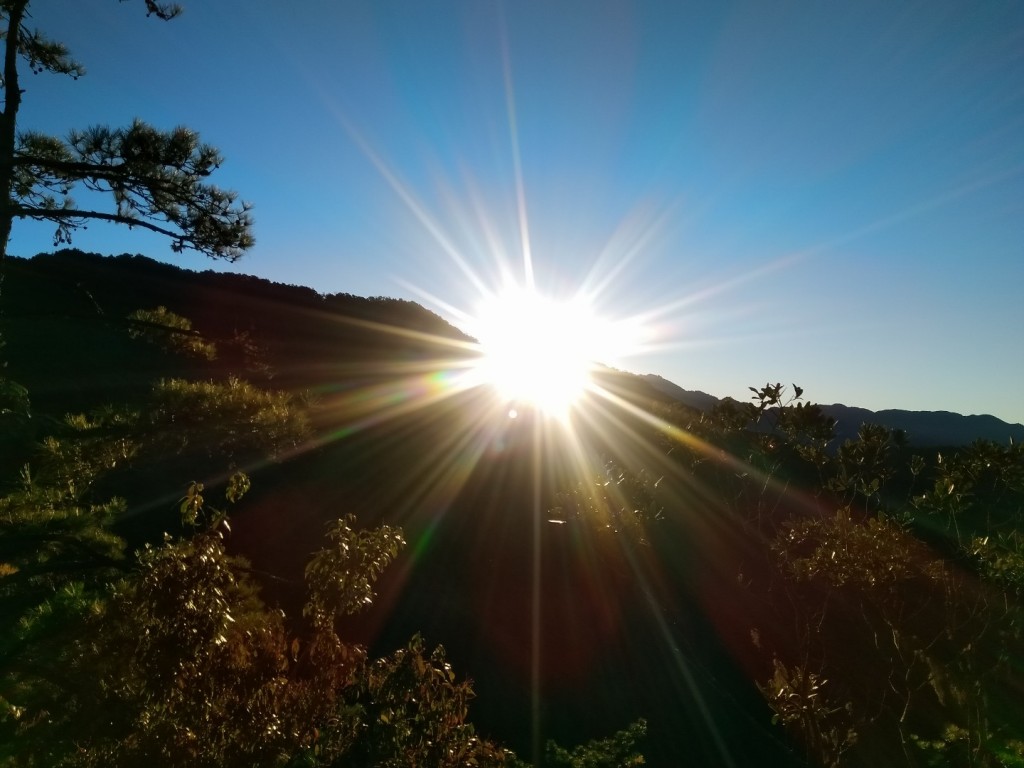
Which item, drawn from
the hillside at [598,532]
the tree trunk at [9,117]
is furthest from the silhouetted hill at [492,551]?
the tree trunk at [9,117]

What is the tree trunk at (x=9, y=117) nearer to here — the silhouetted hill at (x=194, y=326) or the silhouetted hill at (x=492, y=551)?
the silhouetted hill at (x=194, y=326)

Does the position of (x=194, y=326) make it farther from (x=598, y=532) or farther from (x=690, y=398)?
(x=690, y=398)

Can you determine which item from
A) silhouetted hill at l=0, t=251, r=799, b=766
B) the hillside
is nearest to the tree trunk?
the hillside

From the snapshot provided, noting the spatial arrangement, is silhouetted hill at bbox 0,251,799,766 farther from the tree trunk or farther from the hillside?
the tree trunk

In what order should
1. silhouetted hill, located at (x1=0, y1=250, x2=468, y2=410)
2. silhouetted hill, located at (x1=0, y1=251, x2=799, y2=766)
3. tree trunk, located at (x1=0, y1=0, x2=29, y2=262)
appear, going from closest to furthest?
1. tree trunk, located at (x1=0, y1=0, x2=29, y2=262)
2. silhouetted hill, located at (x1=0, y1=250, x2=468, y2=410)
3. silhouetted hill, located at (x1=0, y1=251, x2=799, y2=766)

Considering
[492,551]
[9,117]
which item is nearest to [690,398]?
[492,551]

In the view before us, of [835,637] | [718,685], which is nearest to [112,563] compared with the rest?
[835,637]

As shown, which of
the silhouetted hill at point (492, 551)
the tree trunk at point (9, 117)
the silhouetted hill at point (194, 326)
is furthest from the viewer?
the silhouetted hill at point (492, 551)

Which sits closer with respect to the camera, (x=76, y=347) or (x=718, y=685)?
(x=718, y=685)

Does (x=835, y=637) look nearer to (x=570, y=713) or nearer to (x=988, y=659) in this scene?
(x=988, y=659)

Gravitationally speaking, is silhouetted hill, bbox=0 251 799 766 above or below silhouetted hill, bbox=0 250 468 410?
below

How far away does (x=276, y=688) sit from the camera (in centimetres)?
326

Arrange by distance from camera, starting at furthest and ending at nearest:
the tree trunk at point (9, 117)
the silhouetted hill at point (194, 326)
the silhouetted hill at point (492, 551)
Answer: the silhouetted hill at point (492, 551), the silhouetted hill at point (194, 326), the tree trunk at point (9, 117)

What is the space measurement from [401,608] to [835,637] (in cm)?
657
